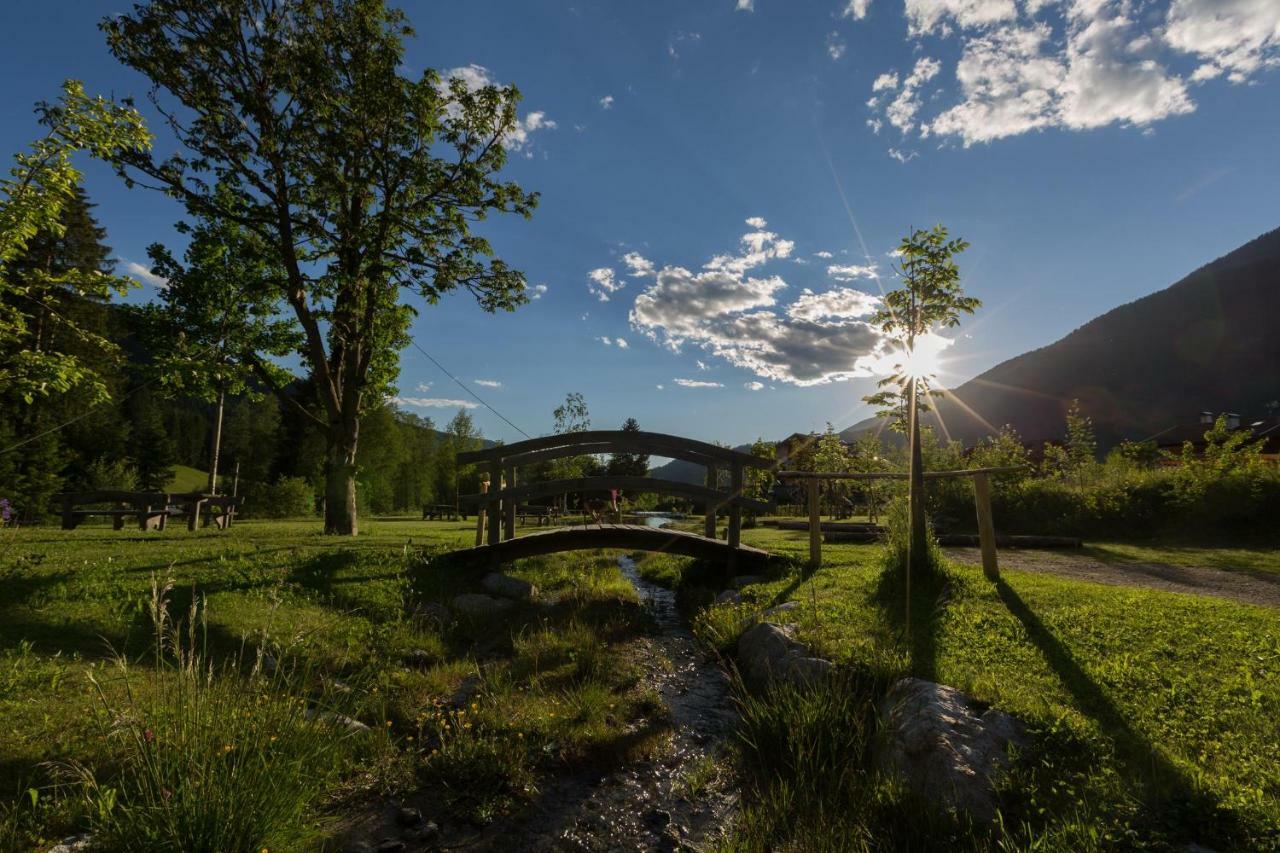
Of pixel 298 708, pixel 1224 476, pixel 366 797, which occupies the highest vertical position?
pixel 1224 476

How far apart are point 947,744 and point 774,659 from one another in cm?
226

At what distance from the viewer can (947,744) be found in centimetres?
375

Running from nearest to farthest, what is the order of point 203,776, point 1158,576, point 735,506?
point 203,776 < point 1158,576 < point 735,506

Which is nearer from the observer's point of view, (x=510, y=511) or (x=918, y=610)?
(x=918, y=610)

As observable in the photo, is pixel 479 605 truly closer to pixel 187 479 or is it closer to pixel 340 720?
pixel 340 720

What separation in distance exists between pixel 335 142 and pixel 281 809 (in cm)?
1524

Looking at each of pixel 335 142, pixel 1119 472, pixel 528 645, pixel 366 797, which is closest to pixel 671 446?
pixel 528 645

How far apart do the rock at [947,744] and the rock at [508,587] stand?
6.63 m

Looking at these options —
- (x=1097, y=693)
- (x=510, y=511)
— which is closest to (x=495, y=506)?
(x=510, y=511)

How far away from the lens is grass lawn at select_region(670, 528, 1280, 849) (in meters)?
A: 2.98

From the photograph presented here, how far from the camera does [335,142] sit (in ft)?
45.6

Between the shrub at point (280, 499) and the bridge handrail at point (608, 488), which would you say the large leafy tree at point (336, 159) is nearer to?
the bridge handrail at point (608, 488)

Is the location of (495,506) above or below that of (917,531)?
above

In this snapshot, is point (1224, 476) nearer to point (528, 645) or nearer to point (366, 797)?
point (528, 645)
